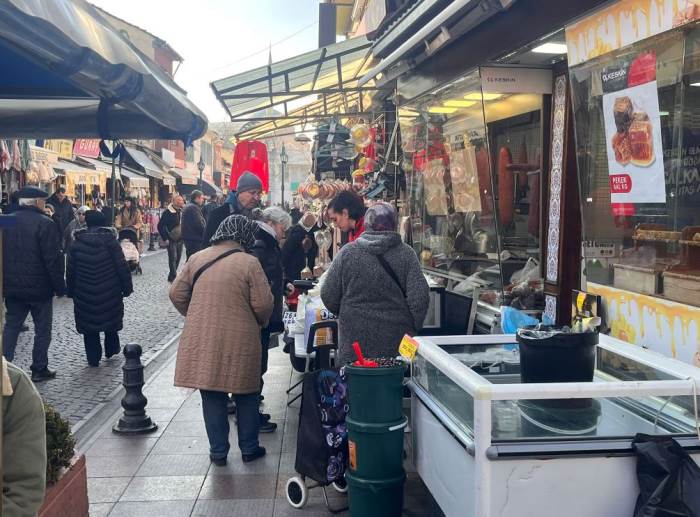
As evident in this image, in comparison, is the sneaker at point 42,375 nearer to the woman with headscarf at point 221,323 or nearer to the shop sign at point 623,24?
the woman with headscarf at point 221,323

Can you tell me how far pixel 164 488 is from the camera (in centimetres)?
474

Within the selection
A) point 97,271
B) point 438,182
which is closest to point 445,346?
point 438,182

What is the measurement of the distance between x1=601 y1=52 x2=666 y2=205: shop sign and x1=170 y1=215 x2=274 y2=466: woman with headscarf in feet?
8.08

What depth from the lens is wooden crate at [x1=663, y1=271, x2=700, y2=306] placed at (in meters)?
3.58

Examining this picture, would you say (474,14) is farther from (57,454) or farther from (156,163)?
(156,163)

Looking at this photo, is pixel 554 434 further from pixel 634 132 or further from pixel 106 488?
pixel 106 488

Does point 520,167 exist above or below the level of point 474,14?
below

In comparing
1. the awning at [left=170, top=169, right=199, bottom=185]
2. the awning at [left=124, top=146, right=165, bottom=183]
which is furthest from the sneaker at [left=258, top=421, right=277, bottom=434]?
the awning at [left=170, top=169, right=199, bottom=185]

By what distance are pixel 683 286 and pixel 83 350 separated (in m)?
7.61

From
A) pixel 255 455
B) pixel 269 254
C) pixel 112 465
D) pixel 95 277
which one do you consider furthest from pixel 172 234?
pixel 255 455

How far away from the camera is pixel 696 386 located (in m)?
2.96

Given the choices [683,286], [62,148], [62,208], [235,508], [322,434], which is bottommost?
[235,508]

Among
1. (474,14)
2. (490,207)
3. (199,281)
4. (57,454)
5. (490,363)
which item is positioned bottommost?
(57,454)

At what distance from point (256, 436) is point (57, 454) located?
2017 millimetres
